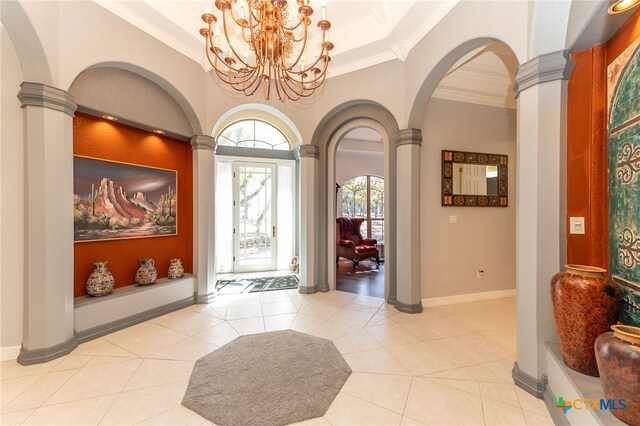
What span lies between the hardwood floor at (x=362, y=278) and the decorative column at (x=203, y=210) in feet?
7.37

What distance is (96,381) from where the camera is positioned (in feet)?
7.04

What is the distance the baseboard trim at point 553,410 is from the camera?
165cm

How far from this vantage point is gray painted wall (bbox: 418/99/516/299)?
13.0ft

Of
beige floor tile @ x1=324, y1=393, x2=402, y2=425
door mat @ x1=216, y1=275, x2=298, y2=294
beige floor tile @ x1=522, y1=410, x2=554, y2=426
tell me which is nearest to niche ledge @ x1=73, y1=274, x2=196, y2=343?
door mat @ x1=216, y1=275, x2=298, y2=294

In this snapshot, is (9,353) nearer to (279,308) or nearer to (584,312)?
(279,308)

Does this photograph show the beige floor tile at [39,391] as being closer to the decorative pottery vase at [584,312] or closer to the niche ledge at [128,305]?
the niche ledge at [128,305]

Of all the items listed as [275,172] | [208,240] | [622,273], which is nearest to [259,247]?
[275,172]

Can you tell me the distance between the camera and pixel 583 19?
1755mm

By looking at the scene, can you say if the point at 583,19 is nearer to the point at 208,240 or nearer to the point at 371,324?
the point at 371,324

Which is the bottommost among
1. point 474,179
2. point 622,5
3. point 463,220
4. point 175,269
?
point 175,269

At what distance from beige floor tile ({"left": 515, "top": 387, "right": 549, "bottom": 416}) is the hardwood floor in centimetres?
249

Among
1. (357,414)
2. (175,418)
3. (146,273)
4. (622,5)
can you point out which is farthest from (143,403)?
(622,5)

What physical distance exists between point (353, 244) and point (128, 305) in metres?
4.64

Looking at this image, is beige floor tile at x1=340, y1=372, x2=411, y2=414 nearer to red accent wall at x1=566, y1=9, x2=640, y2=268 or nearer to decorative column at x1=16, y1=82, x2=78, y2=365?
red accent wall at x1=566, y1=9, x2=640, y2=268
